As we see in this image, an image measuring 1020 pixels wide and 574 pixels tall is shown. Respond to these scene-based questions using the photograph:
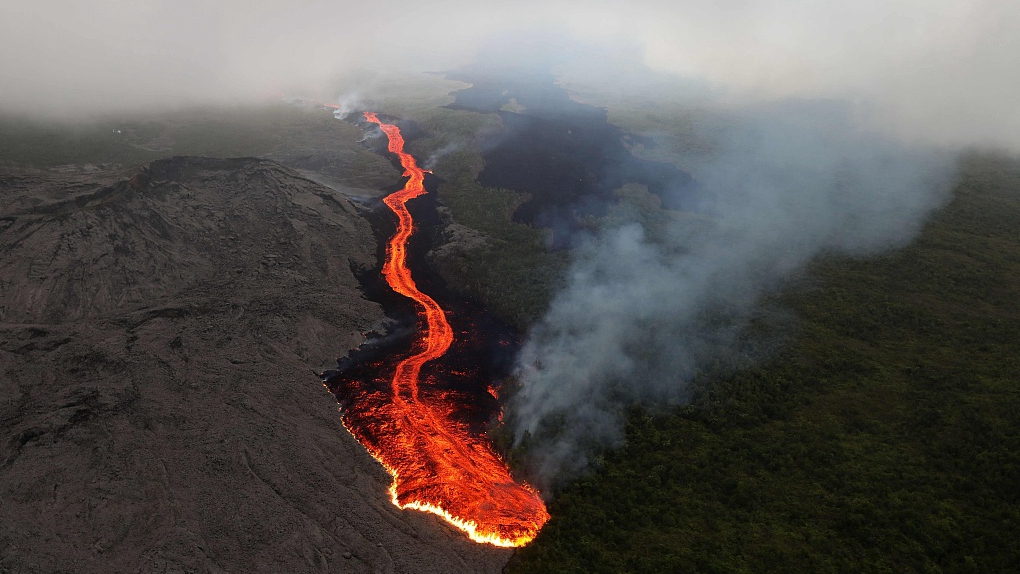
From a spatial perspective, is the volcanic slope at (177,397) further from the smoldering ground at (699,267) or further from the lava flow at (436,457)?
the smoldering ground at (699,267)

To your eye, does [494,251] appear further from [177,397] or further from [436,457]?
[177,397]

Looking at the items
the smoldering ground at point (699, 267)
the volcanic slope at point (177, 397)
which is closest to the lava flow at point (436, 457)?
the volcanic slope at point (177, 397)

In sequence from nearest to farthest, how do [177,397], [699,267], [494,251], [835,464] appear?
1. [835,464]
2. [177,397]
3. [699,267]
4. [494,251]

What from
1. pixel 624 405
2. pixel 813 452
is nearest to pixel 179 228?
pixel 624 405

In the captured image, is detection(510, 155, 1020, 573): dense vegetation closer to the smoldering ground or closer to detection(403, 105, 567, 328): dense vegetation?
the smoldering ground

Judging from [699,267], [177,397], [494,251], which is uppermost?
[699,267]

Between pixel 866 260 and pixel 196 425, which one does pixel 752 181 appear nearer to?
pixel 866 260

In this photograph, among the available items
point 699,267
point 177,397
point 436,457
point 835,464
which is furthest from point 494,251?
point 835,464
